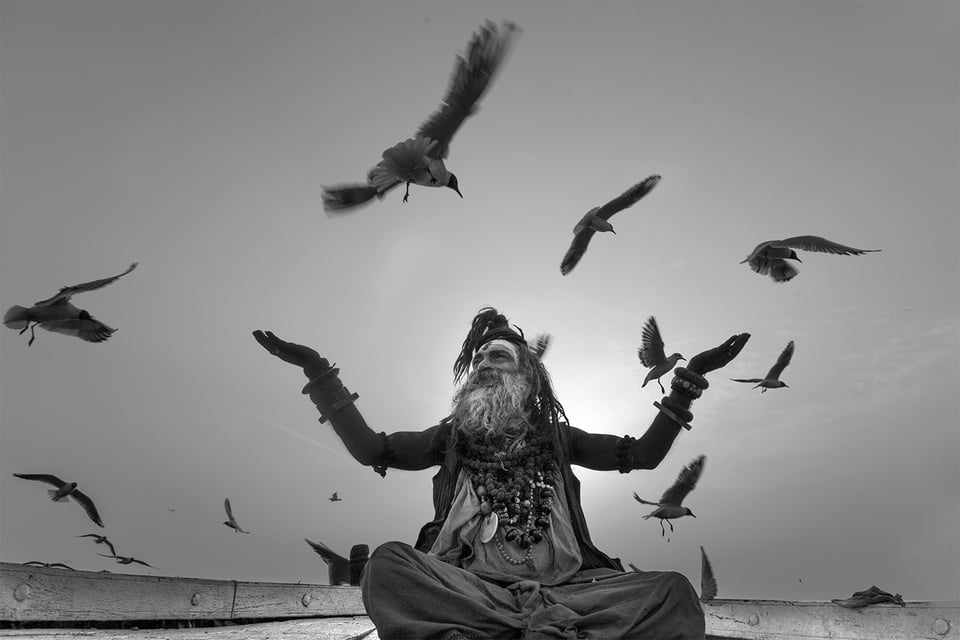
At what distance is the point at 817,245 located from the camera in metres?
3.99

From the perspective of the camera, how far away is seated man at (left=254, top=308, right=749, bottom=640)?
2.66 m

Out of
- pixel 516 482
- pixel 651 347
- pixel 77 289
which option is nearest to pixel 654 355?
pixel 651 347

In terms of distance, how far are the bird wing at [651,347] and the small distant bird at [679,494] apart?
2.20 feet

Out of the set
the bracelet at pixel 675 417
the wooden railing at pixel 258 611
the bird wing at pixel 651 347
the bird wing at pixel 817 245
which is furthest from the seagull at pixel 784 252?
the wooden railing at pixel 258 611

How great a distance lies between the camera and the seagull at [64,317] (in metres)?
4.06

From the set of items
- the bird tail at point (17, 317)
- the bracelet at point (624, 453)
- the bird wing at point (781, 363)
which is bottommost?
the bracelet at point (624, 453)

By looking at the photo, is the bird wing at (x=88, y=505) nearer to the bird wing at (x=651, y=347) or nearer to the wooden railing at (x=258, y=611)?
the wooden railing at (x=258, y=611)

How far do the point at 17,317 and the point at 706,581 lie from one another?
5.27m

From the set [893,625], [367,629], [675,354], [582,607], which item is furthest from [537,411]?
[893,625]

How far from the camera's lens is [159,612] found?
14.7 ft

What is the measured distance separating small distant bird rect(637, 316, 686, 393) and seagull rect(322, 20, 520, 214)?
1612 millimetres

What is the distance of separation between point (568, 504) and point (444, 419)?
0.88m

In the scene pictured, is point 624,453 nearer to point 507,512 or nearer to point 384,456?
point 507,512

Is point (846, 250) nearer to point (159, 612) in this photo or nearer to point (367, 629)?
point (367, 629)
